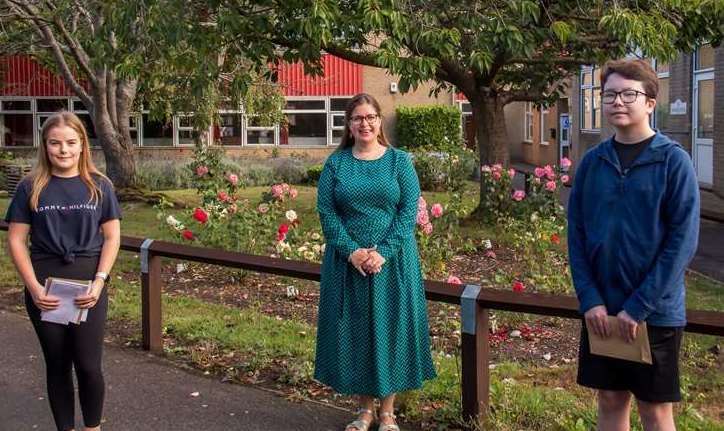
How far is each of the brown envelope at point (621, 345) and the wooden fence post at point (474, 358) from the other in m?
1.14

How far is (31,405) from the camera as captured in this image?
516 cm

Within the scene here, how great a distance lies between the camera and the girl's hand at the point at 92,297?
4.02 metres

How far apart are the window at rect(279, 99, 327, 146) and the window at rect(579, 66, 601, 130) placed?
29.1ft

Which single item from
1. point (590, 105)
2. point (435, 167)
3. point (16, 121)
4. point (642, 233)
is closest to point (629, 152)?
point (642, 233)

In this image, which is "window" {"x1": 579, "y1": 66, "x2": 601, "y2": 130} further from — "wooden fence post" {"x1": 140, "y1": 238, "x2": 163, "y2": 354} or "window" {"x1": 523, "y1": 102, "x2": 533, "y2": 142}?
"wooden fence post" {"x1": 140, "y1": 238, "x2": 163, "y2": 354}

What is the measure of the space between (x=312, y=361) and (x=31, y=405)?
173 centimetres

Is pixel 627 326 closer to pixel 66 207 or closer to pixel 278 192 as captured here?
pixel 66 207

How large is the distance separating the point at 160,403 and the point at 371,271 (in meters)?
1.73

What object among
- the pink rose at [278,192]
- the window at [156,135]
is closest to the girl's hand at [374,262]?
the pink rose at [278,192]

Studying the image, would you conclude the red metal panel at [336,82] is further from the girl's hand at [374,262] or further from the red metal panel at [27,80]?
the girl's hand at [374,262]

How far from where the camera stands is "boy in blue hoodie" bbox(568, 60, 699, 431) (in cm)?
314

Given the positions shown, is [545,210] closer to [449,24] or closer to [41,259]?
[449,24]

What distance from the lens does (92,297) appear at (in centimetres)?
404

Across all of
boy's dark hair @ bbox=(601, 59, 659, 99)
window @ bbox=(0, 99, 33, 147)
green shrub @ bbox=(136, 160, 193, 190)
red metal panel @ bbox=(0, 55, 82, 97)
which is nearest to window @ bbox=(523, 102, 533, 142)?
green shrub @ bbox=(136, 160, 193, 190)
